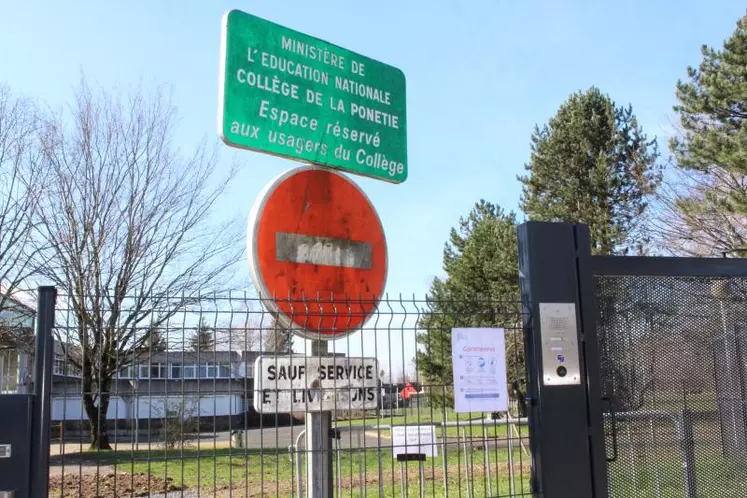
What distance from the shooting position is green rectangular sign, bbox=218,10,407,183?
4109 mm

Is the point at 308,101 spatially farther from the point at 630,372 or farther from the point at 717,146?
the point at 717,146

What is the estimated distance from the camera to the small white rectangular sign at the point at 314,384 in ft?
12.8

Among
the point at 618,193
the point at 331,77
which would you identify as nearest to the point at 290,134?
the point at 331,77

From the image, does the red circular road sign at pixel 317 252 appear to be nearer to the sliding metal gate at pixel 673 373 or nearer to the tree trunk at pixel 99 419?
the tree trunk at pixel 99 419

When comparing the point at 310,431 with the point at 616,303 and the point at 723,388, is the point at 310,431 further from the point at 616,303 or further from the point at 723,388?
the point at 723,388

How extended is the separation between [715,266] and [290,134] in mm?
2927

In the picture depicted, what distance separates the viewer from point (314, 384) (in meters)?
4.08

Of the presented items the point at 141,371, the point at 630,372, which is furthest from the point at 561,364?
the point at 141,371

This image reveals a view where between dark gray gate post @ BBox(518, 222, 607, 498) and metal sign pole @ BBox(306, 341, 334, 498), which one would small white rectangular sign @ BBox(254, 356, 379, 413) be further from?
dark gray gate post @ BBox(518, 222, 607, 498)

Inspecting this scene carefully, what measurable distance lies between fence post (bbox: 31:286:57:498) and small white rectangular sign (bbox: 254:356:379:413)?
103cm

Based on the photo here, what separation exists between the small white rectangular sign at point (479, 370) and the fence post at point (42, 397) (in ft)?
7.10

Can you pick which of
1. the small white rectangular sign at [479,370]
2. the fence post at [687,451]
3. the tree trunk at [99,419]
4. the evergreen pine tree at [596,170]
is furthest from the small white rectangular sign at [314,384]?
the evergreen pine tree at [596,170]

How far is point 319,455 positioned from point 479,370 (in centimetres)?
106

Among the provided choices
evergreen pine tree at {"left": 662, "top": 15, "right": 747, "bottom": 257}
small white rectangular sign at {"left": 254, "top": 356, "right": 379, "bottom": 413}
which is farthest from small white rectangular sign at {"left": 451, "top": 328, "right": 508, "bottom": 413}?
evergreen pine tree at {"left": 662, "top": 15, "right": 747, "bottom": 257}
